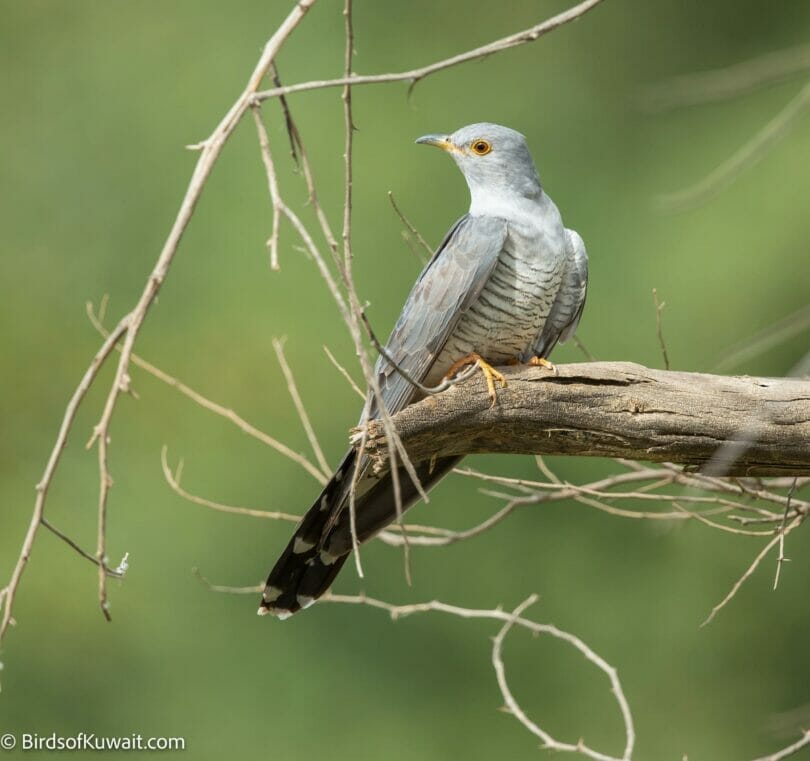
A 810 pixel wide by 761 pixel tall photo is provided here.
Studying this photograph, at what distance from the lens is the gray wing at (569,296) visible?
2654 millimetres

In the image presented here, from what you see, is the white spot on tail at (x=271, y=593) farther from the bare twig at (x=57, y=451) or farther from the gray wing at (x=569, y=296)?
the bare twig at (x=57, y=451)

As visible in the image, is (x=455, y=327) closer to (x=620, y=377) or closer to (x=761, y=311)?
(x=620, y=377)

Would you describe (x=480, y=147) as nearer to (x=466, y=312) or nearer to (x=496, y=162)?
(x=496, y=162)

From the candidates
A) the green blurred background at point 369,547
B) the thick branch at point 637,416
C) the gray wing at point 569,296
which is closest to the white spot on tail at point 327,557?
the thick branch at point 637,416

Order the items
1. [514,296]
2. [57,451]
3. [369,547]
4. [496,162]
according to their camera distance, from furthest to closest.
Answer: [369,547] → [496,162] → [514,296] → [57,451]

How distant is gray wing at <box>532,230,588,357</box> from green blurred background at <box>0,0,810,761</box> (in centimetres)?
173

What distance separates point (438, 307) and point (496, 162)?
1.48 feet

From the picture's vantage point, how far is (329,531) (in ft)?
7.34

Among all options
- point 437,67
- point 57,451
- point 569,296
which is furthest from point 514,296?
point 57,451

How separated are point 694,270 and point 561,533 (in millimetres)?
1328

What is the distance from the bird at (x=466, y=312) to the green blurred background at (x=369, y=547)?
1927 mm

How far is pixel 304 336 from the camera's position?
476 centimetres

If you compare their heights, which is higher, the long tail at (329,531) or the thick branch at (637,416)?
the thick branch at (637,416)

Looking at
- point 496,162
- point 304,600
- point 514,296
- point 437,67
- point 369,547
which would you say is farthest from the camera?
point 369,547
